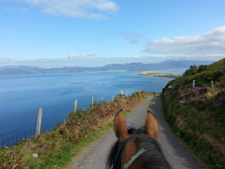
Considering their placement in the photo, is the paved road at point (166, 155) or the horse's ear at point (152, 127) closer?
the horse's ear at point (152, 127)

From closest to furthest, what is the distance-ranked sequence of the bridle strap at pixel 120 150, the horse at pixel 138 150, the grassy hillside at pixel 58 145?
the horse at pixel 138 150 < the bridle strap at pixel 120 150 < the grassy hillside at pixel 58 145

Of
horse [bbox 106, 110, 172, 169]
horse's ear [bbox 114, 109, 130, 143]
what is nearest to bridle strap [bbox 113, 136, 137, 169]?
horse [bbox 106, 110, 172, 169]

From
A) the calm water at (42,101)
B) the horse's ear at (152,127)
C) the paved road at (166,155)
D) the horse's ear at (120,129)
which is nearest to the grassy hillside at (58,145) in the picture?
the paved road at (166,155)

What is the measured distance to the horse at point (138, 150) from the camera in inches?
38.0

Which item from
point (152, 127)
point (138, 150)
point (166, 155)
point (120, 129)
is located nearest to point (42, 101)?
point (166, 155)

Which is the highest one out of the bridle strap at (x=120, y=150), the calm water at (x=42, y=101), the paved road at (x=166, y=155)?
the bridle strap at (x=120, y=150)

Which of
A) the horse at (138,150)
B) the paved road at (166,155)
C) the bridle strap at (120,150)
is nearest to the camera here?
the horse at (138,150)

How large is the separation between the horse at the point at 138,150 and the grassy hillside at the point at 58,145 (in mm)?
4122

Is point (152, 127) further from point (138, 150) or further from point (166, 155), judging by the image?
point (166, 155)

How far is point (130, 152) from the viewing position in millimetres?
1260

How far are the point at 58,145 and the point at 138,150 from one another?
5.83 metres

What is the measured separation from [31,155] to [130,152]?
5.02 metres

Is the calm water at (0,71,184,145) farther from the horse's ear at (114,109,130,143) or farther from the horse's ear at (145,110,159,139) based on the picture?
the horse's ear at (145,110,159,139)

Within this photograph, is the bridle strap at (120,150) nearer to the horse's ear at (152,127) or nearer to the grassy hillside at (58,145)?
the horse's ear at (152,127)
